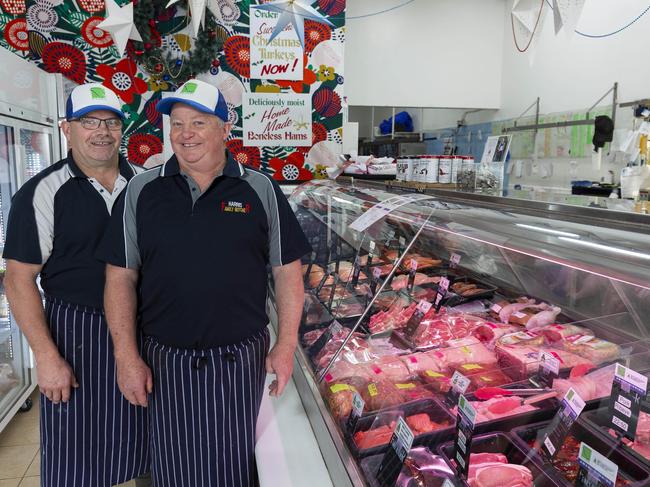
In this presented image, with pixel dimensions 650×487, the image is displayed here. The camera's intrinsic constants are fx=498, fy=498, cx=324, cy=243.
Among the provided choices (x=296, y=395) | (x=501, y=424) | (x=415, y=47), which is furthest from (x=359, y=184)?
(x=415, y=47)

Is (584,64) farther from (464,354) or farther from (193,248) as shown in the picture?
(193,248)

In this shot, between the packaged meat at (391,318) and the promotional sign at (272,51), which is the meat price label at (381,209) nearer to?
the packaged meat at (391,318)

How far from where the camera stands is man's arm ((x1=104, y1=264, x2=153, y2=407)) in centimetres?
171

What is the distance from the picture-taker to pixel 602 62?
5660 millimetres

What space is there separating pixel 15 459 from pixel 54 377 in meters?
1.53

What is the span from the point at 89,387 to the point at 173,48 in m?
3.09

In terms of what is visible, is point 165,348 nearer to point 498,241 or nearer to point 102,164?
point 102,164

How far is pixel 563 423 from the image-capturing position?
4.08ft

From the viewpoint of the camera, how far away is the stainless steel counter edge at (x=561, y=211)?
4.37ft

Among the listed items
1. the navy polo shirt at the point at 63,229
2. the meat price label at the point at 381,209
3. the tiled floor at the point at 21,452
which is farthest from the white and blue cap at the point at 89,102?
the tiled floor at the point at 21,452

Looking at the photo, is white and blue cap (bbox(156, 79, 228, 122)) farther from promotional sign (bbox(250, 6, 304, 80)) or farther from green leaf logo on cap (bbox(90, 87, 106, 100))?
promotional sign (bbox(250, 6, 304, 80))

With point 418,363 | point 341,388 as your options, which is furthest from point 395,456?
point 418,363

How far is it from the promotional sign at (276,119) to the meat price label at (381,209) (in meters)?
2.36

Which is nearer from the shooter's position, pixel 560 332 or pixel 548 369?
pixel 548 369
